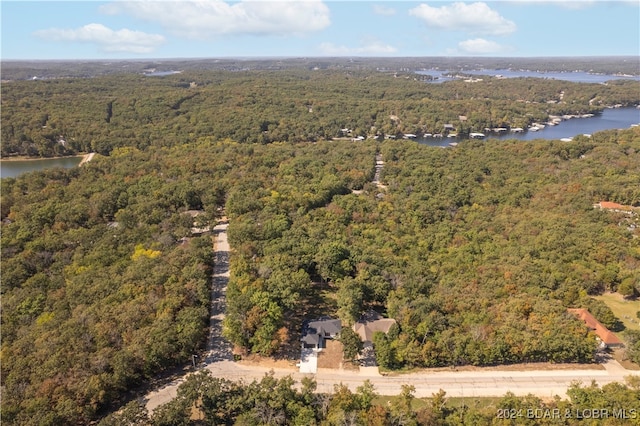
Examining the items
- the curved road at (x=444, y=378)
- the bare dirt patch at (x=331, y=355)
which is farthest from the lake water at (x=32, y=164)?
the bare dirt patch at (x=331, y=355)

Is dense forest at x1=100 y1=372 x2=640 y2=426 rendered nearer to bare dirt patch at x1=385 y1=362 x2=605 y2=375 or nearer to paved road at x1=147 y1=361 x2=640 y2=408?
paved road at x1=147 y1=361 x2=640 y2=408

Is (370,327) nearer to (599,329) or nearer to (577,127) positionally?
(599,329)

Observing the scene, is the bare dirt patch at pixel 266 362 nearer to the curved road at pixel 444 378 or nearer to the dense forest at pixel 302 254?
the curved road at pixel 444 378

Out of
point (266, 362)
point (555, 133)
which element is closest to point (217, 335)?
point (266, 362)

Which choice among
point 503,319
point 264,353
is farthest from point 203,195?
point 503,319

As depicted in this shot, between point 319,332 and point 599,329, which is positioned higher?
point 599,329

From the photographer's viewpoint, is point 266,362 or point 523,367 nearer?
point 523,367

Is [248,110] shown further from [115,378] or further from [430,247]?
[115,378]

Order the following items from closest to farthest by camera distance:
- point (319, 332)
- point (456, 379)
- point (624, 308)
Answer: point (456, 379) → point (319, 332) → point (624, 308)
